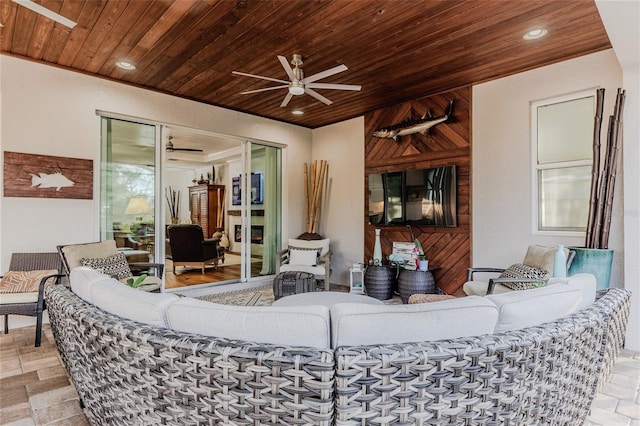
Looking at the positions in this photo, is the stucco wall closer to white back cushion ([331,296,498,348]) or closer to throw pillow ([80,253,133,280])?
white back cushion ([331,296,498,348])

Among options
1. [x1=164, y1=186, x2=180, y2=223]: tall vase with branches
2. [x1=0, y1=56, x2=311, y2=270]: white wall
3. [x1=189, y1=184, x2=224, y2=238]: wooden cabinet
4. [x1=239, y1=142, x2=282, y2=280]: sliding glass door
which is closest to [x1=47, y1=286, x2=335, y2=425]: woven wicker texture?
[x1=0, y1=56, x2=311, y2=270]: white wall

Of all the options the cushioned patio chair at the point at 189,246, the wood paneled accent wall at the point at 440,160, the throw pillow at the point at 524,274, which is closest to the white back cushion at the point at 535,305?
the throw pillow at the point at 524,274

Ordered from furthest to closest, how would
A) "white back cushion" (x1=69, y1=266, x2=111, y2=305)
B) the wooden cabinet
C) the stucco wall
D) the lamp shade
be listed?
the wooden cabinet → the lamp shade → the stucco wall → "white back cushion" (x1=69, y1=266, x2=111, y2=305)

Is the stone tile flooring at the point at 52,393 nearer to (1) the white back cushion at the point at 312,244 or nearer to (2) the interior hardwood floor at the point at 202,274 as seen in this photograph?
(2) the interior hardwood floor at the point at 202,274

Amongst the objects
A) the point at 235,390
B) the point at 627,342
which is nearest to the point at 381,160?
the point at 627,342

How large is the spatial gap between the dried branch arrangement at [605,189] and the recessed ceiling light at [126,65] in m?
4.88

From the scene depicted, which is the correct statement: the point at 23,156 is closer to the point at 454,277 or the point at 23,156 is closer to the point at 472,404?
the point at 472,404

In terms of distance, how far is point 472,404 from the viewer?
111 centimetres

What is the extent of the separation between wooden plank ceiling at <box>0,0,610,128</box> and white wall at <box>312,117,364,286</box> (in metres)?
1.46

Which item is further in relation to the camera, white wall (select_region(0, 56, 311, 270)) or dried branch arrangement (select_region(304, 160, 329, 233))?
dried branch arrangement (select_region(304, 160, 329, 233))

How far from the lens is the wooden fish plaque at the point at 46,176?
3.57m

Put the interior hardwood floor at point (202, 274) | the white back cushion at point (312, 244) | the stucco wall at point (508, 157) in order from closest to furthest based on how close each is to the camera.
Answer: the stucco wall at point (508, 157)
the white back cushion at point (312, 244)
the interior hardwood floor at point (202, 274)

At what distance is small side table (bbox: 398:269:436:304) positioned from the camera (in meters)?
4.33

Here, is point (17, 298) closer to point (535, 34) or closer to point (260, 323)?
point (260, 323)
